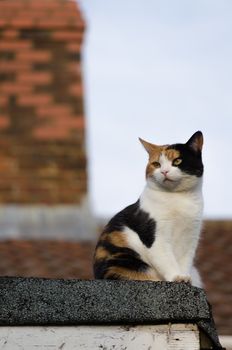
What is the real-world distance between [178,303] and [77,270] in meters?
5.47

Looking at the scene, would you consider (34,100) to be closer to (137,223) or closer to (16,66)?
(16,66)

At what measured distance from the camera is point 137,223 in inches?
163

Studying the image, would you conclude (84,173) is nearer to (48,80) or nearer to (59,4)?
(48,80)

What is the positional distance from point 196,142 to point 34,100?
7139mm

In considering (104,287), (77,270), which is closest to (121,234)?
(104,287)

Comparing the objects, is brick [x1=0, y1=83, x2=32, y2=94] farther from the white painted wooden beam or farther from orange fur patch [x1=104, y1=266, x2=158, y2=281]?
the white painted wooden beam

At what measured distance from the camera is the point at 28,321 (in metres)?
3.31

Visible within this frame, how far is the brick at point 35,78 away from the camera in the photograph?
452 inches

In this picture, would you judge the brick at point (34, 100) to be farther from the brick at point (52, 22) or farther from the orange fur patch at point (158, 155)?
the orange fur patch at point (158, 155)

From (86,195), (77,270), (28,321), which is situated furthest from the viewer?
(86,195)

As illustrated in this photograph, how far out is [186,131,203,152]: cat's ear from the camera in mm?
4211

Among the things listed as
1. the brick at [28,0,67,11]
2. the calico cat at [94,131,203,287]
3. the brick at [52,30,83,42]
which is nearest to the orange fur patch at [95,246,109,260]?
the calico cat at [94,131,203,287]

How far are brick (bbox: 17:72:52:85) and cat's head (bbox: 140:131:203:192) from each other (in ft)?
23.6

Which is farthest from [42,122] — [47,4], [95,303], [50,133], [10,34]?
[95,303]
